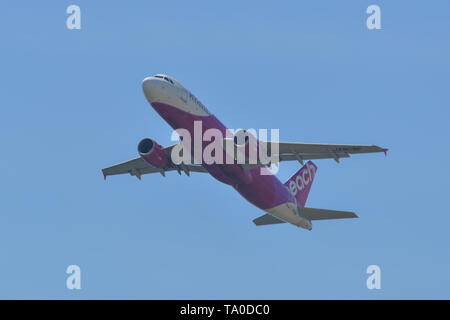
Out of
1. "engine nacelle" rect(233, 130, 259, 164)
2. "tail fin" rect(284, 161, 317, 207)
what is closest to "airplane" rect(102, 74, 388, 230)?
"tail fin" rect(284, 161, 317, 207)

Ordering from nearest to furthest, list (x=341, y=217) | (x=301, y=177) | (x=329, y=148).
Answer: (x=329, y=148) < (x=341, y=217) < (x=301, y=177)

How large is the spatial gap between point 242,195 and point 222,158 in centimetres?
462

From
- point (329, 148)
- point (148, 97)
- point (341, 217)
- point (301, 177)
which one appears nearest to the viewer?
point (148, 97)

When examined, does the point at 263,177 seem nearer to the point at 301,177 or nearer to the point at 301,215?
the point at 301,215

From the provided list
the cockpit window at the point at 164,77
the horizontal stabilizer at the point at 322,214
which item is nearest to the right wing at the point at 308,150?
the horizontal stabilizer at the point at 322,214

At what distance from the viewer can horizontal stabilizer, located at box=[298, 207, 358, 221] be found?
58.5 metres

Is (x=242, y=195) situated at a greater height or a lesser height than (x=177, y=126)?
lesser

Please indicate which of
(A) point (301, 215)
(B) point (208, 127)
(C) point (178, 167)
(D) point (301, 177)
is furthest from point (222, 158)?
(D) point (301, 177)

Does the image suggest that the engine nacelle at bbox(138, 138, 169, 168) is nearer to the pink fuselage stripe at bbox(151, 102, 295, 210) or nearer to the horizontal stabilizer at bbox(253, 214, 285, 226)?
the pink fuselage stripe at bbox(151, 102, 295, 210)

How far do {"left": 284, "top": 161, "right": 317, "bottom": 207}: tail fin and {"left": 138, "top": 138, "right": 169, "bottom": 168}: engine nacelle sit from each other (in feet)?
38.5

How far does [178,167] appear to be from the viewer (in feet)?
188

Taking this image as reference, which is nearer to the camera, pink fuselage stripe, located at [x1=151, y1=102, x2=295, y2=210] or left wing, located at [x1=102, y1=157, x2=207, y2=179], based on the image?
pink fuselage stripe, located at [x1=151, y1=102, x2=295, y2=210]

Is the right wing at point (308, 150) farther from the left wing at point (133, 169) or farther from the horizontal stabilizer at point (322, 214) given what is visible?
the left wing at point (133, 169)

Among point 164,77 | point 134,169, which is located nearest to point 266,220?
point 134,169
